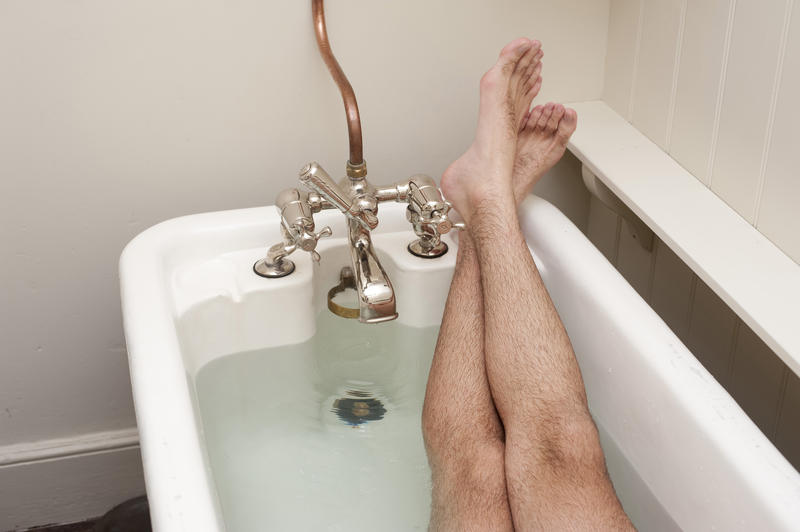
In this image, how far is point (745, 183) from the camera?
1.18 metres

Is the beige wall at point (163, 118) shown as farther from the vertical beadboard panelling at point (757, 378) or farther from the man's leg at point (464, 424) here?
the vertical beadboard panelling at point (757, 378)

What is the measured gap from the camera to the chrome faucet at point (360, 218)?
1.11m

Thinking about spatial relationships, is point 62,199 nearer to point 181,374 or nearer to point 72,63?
point 72,63

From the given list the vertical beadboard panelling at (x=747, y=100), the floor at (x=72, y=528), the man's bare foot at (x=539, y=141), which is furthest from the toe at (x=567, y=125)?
the floor at (x=72, y=528)

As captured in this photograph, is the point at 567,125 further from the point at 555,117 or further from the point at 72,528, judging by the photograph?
the point at 72,528

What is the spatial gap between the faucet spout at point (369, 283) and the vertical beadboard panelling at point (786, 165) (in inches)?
20.6

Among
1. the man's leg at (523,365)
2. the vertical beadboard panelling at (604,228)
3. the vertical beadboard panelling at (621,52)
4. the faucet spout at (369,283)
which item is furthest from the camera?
the vertical beadboard panelling at (604,228)

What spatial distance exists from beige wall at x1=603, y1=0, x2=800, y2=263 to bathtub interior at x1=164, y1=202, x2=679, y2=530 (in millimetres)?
226

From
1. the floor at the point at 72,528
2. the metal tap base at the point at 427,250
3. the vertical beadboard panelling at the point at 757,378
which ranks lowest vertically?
the floor at the point at 72,528

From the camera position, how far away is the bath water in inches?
45.9

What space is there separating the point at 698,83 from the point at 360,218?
55cm

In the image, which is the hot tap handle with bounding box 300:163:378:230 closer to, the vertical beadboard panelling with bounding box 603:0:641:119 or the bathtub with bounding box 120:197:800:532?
the bathtub with bounding box 120:197:800:532

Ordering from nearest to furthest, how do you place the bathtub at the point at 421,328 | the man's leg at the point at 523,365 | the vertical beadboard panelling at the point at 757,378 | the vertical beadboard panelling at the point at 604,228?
1. the bathtub at the point at 421,328
2. the man's leg at the point at 523,365
3. the vertical beadboard panelling at the point at 757,378
4. the vertical beadboard panelling at the point at 604,228

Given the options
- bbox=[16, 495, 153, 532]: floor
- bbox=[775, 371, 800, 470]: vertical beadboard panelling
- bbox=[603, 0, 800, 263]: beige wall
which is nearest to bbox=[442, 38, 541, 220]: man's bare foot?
bbox=[603, 0, 800, 263]: beige wall
